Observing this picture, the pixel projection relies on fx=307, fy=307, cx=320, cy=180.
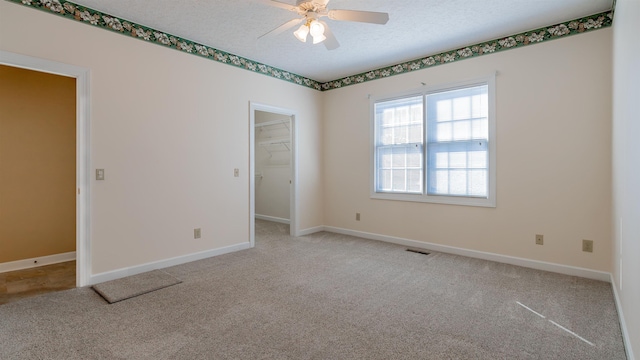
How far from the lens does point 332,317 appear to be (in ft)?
7.77

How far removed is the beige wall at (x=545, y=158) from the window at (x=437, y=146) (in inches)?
4.9

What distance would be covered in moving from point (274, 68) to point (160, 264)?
3.19 meters

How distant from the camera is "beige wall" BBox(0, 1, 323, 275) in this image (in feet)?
9.86

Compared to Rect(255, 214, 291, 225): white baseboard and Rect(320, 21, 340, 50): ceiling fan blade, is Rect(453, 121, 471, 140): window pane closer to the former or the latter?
Rect(320, 21, 340, 50): ceiling fan blade

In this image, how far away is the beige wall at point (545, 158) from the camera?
3.12 m

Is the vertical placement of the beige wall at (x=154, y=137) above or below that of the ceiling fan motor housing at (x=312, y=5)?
below

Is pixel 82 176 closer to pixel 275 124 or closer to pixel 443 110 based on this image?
pixel 275 124

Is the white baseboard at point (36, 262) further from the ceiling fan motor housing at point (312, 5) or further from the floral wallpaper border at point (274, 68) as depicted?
the ceiling fan motor housing at point (312, 5)


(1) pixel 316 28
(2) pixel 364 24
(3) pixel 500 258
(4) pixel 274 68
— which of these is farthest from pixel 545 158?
(4) pixel 274 68

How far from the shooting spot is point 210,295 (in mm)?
2787

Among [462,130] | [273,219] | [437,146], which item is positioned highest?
[462,130]

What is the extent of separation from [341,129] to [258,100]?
1571mm

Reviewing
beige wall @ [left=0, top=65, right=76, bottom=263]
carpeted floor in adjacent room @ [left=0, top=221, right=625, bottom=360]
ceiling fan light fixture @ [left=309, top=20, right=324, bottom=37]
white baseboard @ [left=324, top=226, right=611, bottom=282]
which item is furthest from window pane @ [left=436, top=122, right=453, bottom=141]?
beige wall @ [left=0, top=65, right=76, bottom=263]

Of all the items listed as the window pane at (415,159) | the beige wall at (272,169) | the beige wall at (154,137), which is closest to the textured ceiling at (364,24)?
the beige wall at (154,137)
